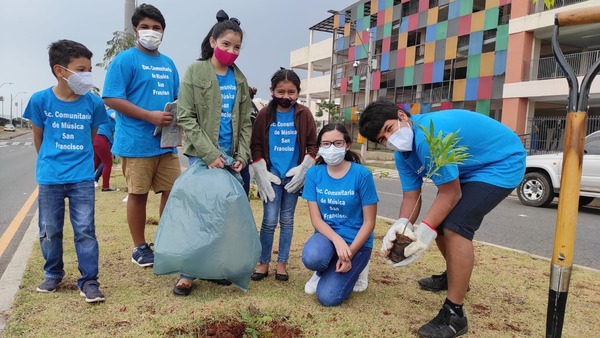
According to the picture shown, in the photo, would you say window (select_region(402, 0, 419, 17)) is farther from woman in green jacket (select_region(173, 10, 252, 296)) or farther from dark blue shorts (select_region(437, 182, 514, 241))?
dark blue shorts (select_region(437, 182, 514, 241))

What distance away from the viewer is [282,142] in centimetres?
335

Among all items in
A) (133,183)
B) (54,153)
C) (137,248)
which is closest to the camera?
(54,153)

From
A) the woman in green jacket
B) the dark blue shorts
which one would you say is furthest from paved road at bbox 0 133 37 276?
the dark blue shorts

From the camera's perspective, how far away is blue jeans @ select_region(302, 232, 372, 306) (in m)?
2.89

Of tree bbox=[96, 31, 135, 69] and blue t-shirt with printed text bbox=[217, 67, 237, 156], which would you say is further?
tree bbox=[96, 31, 135, 69]

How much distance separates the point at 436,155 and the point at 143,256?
2432mm

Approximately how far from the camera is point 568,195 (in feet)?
6.12

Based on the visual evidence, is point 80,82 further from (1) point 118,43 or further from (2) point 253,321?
(1) point 118,43

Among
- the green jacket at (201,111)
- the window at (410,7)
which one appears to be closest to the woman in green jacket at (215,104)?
the green jacket at (201,111)

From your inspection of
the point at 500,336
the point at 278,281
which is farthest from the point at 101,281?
the point at 500,336

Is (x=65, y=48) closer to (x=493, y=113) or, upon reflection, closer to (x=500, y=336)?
(x=500, y=336)

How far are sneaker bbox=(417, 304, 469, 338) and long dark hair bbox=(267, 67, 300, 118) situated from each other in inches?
71.3

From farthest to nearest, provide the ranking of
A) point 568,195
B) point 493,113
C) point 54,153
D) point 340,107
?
point 340,107 < point 493,113 < point 54,153 < point 568,195

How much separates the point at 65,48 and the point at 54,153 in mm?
676
